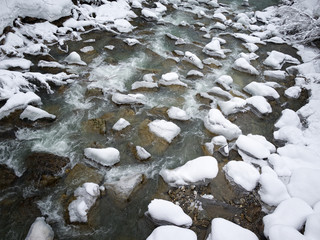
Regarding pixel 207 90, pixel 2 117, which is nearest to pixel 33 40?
pixel 2 117

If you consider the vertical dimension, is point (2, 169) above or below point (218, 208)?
below

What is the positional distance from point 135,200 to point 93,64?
152 inches

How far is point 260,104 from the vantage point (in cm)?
493

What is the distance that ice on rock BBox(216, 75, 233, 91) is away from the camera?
18.1 feet

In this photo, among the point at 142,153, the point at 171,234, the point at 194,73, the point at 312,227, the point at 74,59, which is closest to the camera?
the point at 171,234

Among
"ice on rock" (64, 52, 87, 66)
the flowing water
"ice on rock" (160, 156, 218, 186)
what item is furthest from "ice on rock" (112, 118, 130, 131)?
"ice on rock" (64, 52, 87, 66)

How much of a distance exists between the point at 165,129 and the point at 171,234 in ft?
6.42

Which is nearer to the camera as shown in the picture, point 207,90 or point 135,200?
point 135,200

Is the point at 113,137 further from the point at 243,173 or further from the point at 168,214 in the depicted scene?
the point at 243,173

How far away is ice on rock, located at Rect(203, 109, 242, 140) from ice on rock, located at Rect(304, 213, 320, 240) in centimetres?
180

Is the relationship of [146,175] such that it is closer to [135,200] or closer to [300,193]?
[135,200]

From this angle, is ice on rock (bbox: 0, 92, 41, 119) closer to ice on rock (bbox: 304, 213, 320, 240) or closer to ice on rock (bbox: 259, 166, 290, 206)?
ice on rock (bbox: 259, 166, 290, 206)

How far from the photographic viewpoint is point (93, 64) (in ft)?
18.5

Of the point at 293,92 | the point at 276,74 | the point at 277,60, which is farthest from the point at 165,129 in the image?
the point at 277,60
